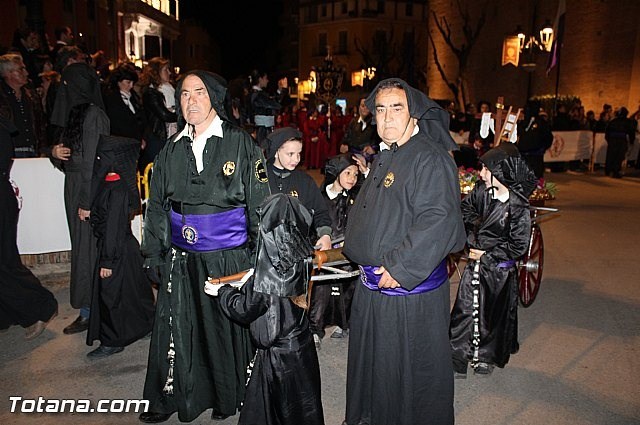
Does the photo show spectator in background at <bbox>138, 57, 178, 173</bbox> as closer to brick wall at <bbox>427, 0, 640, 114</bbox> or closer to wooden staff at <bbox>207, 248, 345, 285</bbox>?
wooden staff at <bbox>207, 248, 345, 285</bbox>

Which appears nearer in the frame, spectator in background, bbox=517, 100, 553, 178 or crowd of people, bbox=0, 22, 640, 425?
crowd of people, bbox=0, 22, 640, 425

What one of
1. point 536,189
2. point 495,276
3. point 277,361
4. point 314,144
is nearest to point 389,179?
point 277,361

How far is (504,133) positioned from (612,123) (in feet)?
38.6

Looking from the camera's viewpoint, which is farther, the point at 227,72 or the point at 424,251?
the point at 227,72

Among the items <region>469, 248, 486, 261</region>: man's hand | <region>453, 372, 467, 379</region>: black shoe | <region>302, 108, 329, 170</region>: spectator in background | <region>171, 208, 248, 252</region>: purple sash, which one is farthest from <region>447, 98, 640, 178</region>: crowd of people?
<region>171, 208, 248, 252</region>: purple sash

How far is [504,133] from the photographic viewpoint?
7352 mm

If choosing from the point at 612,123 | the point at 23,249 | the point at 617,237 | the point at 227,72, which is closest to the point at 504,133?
the point at 617,237

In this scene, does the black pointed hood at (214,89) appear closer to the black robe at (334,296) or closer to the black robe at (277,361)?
the black robe at (277,361)

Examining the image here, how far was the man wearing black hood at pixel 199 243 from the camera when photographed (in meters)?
3.54

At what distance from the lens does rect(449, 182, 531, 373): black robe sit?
181 inches

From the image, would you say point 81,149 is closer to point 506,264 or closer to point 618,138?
point 506,264

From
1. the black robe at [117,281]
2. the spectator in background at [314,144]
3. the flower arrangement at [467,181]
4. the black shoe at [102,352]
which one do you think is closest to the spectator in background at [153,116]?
the black robe at [117,281]

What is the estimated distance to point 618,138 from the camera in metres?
A: 16.7

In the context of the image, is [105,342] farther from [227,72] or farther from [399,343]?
[227,72]
